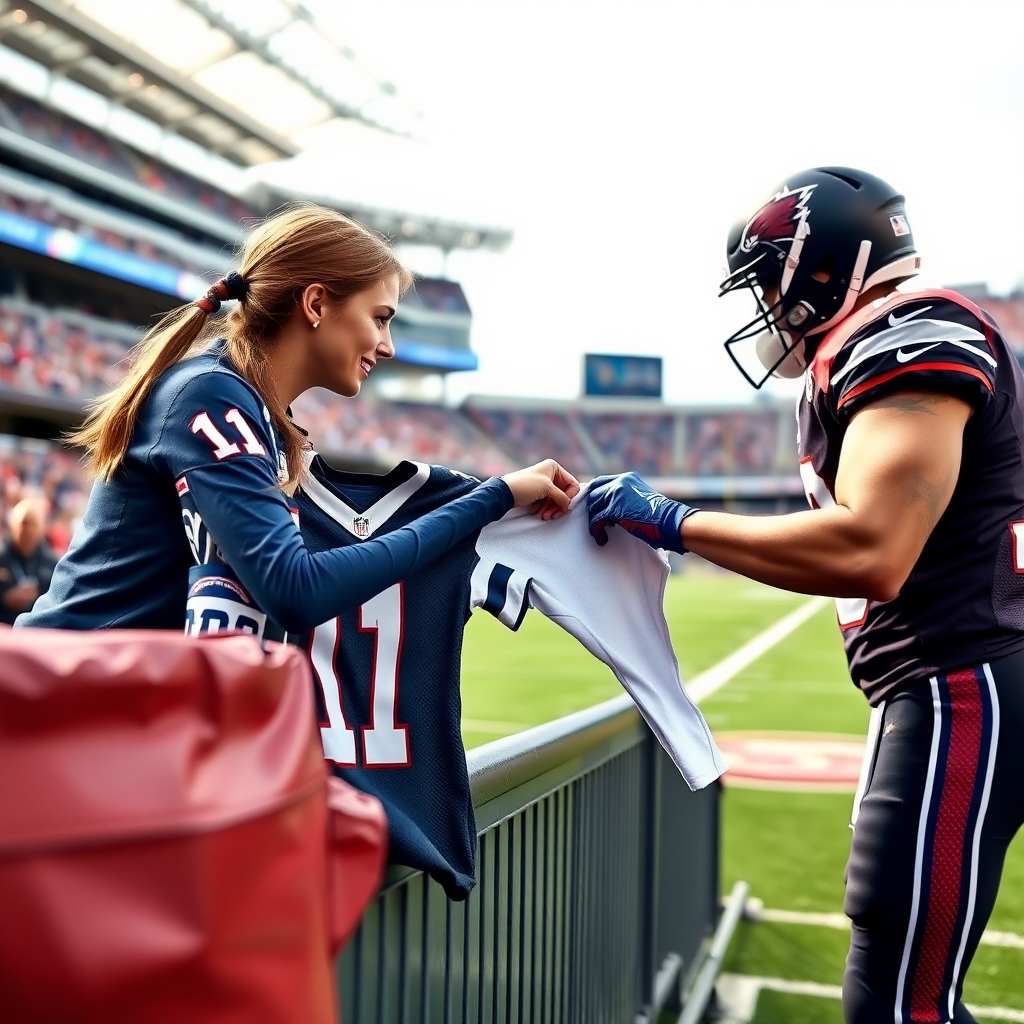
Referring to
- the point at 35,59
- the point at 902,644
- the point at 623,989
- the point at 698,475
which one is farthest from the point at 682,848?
the point at 698,475

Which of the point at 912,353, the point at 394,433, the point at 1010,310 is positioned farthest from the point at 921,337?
the point at 1010,310

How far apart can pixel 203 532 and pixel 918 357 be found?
119 centimetres

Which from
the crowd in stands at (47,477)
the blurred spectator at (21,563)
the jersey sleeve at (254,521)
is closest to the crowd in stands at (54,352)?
the crowd in stands at (47,477)

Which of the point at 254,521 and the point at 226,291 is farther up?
the point at 226,291

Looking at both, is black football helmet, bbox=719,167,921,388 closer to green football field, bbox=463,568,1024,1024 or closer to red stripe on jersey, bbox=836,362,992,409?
red stripe on jersey, bbox=836,362,992,409

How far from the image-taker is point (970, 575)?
6.12 ft

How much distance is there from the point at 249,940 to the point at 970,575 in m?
1.50

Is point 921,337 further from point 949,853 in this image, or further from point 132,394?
point 132,394

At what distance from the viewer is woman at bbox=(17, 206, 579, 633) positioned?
1.39 metres

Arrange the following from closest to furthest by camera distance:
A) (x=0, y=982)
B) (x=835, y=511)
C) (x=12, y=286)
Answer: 1. (x=0, y=982)
2. (x=835, y=511)
3. (x=12, y=286)

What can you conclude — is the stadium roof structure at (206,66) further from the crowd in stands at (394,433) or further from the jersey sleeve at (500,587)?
the jersey sleeve at (500,587)

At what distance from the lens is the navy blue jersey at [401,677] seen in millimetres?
1580

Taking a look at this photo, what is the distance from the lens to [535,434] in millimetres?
51719

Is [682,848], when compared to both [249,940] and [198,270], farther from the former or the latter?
[198,270]
